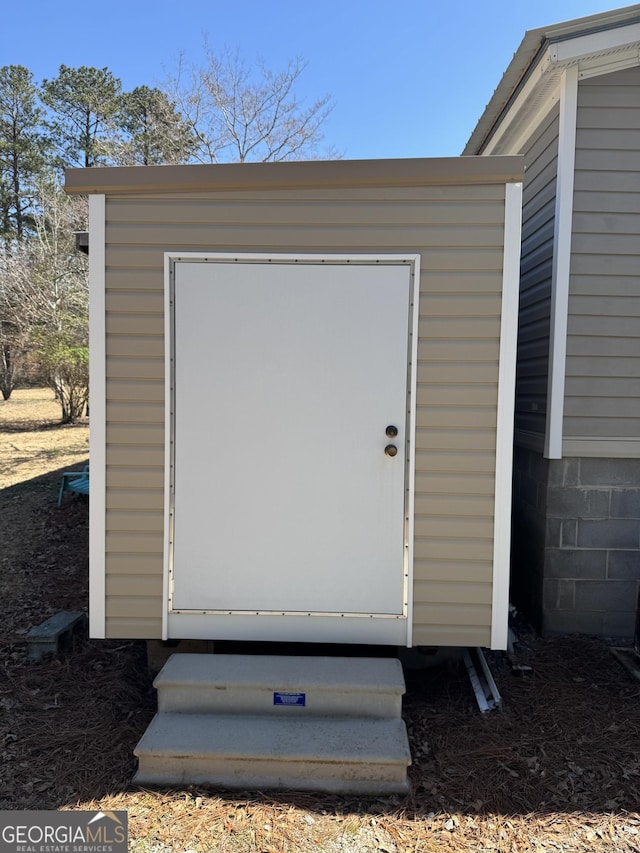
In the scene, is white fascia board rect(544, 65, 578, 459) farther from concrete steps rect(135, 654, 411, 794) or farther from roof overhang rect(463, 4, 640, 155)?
concrete steps rect(135, 654, 411, 794)

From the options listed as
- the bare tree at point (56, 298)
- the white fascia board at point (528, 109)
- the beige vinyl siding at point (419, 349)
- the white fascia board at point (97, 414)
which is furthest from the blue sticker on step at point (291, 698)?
the bare tree at point (56, 298)

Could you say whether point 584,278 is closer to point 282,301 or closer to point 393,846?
point 282,301

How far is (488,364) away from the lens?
260 centimetres

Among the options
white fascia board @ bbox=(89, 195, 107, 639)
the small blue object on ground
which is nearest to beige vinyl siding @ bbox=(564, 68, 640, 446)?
white fascia board @ bbox=(89, 195, 107, 639)

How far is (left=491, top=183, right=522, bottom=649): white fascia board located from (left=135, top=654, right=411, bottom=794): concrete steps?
0.57m

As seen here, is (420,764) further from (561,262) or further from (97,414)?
(561,262)

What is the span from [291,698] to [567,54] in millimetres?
3539

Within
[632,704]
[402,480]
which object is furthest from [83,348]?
[632,704]

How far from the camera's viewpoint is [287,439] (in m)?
2.64

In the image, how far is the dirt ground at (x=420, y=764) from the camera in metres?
1.93

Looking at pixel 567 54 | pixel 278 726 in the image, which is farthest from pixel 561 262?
pixel 278 726

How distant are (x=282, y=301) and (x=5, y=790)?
2.29m

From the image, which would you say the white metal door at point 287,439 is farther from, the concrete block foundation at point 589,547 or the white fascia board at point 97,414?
the concrete block foundation at point 589,547

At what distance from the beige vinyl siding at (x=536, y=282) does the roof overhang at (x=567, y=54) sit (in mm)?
181
